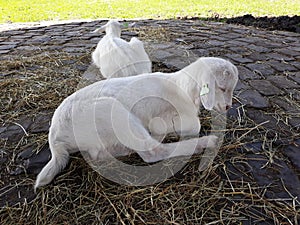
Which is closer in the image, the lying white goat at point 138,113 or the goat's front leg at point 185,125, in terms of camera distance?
the lying white goat at point 138,113

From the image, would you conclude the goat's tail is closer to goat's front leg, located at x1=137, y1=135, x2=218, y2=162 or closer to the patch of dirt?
goat's front leg, located at x1=137, y1=135, x2=218, y2=162

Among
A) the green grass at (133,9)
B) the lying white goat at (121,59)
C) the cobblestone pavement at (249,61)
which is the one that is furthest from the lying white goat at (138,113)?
the green grass at (133,9)

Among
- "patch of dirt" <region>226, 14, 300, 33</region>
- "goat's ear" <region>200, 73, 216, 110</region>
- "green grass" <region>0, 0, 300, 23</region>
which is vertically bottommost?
"green grass" <region>0, 0, 300, 23</region>

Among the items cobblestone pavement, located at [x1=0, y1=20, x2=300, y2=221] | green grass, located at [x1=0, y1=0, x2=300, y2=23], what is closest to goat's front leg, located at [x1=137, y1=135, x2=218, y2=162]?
cobblestone pavement, located at [x1=0, y1=20, x2=300, y2=221]

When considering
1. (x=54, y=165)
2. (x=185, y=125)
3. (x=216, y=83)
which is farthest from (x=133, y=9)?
(x=54, y=165)

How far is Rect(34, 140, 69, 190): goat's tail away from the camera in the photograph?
6.61 feet

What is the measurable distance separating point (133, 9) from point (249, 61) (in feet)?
23.7

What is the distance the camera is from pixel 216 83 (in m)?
2.10

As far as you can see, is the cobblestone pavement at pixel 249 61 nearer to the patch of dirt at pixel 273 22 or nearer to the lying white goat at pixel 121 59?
the lying white goat at pixel 121 59

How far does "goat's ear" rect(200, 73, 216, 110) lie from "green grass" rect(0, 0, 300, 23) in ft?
23.3

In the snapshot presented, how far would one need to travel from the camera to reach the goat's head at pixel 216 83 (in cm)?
204

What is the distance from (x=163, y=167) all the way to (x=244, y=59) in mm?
2815

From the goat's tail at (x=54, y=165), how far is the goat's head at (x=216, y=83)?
1.07m

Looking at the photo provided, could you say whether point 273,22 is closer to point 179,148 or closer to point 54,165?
point 179,148
